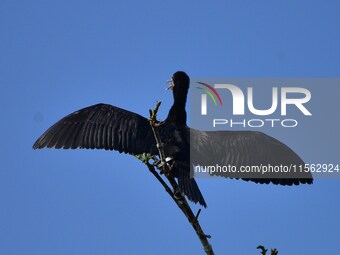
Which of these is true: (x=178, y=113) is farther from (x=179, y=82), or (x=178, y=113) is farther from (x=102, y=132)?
(x=102, y=132)

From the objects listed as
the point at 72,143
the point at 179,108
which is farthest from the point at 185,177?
the point at 72,143

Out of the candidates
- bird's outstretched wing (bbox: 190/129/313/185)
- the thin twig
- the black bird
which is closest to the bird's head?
the black bird

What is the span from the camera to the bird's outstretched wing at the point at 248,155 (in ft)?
34.5

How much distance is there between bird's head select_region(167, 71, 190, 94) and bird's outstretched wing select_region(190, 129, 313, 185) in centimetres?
64

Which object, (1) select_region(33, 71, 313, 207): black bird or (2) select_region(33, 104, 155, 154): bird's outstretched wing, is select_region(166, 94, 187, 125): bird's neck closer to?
(1) select_region(33, 71, 313, 207): black bird

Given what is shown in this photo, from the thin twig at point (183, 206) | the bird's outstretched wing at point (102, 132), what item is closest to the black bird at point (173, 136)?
the bird's outstretched wing at point (102, 132)

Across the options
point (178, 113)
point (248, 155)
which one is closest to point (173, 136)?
point (178, 113)

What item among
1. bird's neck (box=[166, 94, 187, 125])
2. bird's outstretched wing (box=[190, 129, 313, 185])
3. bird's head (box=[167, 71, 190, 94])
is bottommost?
bird's outstretched wing (box=[190, 129, 313, 185])

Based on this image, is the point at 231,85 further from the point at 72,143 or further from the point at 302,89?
the point at 72,143

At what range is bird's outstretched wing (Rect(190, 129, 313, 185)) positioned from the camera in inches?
414

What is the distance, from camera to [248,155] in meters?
11.1

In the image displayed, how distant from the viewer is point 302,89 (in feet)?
43.4

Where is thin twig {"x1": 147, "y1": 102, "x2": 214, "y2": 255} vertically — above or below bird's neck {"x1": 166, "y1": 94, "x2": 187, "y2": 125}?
below

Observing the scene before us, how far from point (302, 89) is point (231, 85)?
131 cm
